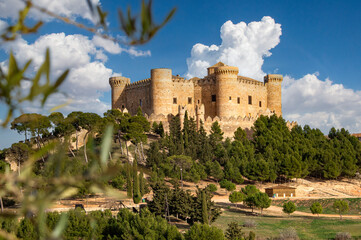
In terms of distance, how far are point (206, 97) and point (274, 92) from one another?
30.7ft

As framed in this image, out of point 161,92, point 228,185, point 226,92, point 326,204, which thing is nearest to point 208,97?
point 226,92

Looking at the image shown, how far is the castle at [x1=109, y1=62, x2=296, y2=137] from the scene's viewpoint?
39.5 meters

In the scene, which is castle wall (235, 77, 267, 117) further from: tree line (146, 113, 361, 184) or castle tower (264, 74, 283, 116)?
tree line (146, 113, 361, 184)

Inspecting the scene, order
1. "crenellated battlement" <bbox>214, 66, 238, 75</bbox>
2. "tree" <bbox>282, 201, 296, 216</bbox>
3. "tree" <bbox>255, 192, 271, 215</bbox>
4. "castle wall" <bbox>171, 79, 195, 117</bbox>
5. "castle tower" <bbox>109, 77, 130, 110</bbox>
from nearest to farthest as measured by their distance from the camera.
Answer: "tree" <bbox>282, 201, 296, 216</bbox>, "tree" <bbox>255, 192, 271, 215</bbox>, "castle wall" <bbox>171, 79, 195, 117</bbox>, "crenellated battlement" <bbox>214, 66, 238, 75</bbox>, "castle tower" <bbox>109, 77, 130, 110</bbox>

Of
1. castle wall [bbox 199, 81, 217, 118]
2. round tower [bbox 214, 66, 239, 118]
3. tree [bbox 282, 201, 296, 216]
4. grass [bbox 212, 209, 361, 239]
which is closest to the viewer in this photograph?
grass [bbox 212, 209, 361, 239]

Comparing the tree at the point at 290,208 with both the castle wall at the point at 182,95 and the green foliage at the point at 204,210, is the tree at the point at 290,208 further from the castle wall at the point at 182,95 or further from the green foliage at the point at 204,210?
the castle wall at the point at 182,95

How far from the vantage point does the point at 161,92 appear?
39719mm

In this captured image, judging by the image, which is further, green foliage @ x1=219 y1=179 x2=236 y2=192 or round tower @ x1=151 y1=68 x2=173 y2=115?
round tower @ x1=151 y1=68 x2=173 y2=115

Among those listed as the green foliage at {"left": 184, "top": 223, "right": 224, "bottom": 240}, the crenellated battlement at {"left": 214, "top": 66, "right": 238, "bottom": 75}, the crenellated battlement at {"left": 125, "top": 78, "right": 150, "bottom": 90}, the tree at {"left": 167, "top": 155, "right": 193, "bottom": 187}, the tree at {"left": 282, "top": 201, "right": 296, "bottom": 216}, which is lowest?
the tree at {"left": 282, "top": 201, "right": 296, "bottom": 216}

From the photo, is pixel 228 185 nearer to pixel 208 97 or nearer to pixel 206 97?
pixel 208 97

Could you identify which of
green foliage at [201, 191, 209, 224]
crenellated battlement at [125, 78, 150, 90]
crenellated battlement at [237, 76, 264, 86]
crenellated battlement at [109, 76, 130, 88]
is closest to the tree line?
crenellated battlement at [237, 76, 264, 86]

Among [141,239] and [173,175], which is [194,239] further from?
[173,175]

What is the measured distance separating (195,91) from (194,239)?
2913cm

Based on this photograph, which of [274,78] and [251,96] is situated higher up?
[274,78]
